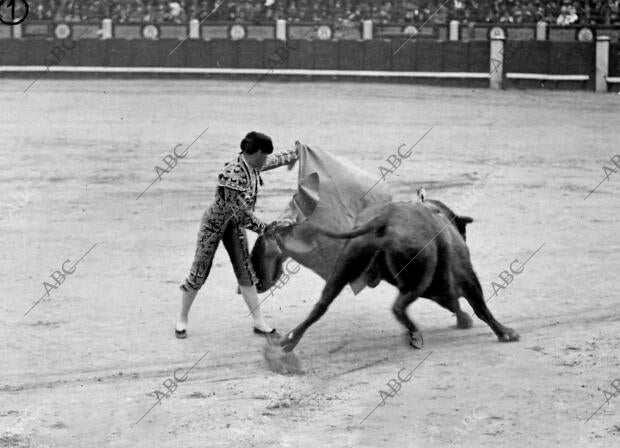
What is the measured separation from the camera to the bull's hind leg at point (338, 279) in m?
6.11

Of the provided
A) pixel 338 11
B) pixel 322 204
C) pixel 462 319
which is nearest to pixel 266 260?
pixel 322 204

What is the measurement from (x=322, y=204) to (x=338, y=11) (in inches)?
798

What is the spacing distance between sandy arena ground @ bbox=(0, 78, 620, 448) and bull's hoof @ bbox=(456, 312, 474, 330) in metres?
0.08

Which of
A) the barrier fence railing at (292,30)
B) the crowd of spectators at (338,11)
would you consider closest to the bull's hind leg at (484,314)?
the barrier fence railing at (292,30)

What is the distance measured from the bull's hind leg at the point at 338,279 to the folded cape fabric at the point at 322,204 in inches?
20.2

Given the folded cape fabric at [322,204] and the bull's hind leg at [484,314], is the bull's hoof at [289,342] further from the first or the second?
the bull's hind leg at [484,314]

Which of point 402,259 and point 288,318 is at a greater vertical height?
point 402,259

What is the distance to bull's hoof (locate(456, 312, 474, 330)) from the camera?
265 inches

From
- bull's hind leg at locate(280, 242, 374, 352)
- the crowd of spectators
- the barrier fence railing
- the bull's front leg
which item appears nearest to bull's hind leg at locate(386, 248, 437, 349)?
bull's hind leg at locate(280, 242, 374, 352)

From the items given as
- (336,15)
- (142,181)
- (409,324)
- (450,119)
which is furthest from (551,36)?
(409,324)

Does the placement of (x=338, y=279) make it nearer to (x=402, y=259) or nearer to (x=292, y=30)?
(x=402, y=259)

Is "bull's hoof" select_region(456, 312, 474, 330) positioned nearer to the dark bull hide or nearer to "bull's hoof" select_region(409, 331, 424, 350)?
the dark bull hide

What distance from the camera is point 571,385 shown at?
565 centimetres

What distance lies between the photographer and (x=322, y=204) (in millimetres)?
6785
